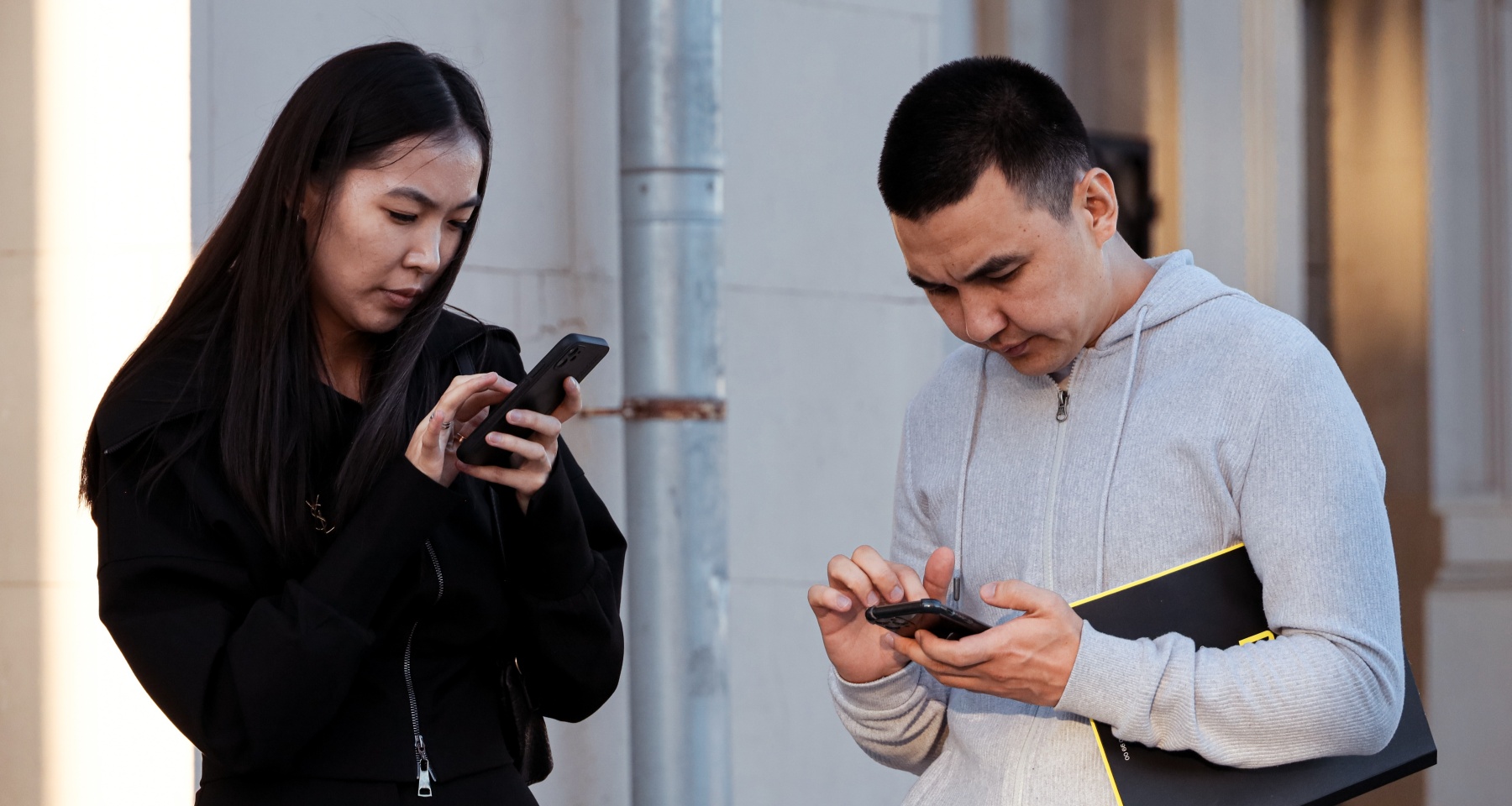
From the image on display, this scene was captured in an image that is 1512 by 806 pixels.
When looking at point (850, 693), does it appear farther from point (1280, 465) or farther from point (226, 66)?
point (226, 66)

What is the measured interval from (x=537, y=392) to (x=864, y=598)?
0.47 metres

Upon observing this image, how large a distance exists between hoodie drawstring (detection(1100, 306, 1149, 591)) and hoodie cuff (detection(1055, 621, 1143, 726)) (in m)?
0.15

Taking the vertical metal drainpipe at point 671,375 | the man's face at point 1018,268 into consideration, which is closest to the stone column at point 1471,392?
the vertical metal drainpipe at point 671,375

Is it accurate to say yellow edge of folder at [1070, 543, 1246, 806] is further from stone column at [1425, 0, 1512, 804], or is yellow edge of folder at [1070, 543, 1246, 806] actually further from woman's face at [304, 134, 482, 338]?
stone column at [1425, 0, 1512, 804]

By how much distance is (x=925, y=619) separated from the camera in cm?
181

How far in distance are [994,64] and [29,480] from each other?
7.42ft

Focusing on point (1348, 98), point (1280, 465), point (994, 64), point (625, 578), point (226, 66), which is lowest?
point (625, 578)

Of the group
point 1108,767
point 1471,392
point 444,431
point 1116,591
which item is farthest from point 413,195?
point 1471,392

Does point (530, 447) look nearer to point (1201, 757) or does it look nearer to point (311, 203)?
point (311, 203)

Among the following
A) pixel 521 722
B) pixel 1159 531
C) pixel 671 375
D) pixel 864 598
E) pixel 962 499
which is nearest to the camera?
pixel 1159 531

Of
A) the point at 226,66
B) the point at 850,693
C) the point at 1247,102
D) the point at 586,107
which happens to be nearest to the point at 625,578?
the point at 586,107

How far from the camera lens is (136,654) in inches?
73.4

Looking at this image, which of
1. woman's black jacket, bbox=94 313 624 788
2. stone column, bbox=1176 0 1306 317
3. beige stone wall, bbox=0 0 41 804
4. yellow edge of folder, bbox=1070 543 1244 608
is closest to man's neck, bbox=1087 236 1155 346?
yellow edge of folder, bbox=1070 543 1244 608

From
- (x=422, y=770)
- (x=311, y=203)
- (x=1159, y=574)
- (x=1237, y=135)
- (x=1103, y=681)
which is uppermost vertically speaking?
(x=1237, y=135)
